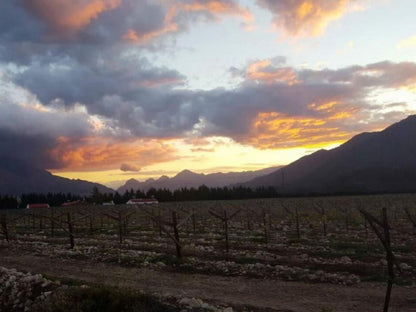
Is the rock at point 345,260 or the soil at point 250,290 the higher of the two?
the rock at point 345,260

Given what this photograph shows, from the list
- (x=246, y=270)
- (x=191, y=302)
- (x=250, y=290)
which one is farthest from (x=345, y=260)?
(x=191, y=302)

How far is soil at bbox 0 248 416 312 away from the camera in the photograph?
14.0 m

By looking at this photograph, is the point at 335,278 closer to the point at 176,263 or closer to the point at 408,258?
the point at 408,258

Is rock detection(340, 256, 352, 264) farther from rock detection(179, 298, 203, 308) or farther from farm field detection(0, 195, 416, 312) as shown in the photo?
rock detection(179, 298, 203, 308)

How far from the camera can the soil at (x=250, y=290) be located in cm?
1400

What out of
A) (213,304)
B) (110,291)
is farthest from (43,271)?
(213,304)

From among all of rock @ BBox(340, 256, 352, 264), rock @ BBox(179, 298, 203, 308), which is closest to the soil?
rock @ BBox(179, 298, 203, 308)

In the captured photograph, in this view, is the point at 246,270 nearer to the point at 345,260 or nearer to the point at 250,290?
the point at 250,290

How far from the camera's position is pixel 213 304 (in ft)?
45.5

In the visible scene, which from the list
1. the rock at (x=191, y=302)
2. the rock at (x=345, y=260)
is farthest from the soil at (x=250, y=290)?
the rock at (x=345, y=260)

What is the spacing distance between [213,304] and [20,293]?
8824 millimetres

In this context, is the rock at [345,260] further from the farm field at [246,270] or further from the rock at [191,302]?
the rock at [191,302]

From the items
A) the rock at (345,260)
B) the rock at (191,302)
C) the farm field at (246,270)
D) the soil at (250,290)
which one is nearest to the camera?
the rock at (191,302)

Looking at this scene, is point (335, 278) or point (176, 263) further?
point (176, 263)
